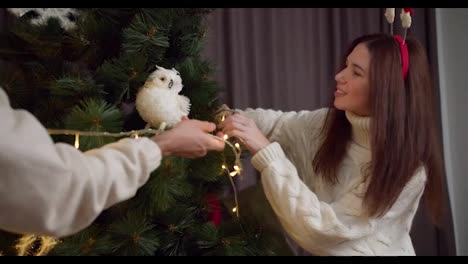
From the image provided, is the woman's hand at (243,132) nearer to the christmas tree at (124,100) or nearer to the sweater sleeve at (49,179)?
the christmas tree at (124,100)

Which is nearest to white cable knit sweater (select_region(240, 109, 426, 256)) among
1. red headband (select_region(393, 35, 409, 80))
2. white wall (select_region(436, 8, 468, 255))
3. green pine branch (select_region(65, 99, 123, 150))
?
red headband (select_region(393, 35, 409, 80))

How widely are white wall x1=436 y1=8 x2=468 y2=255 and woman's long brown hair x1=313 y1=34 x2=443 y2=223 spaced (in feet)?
3.46

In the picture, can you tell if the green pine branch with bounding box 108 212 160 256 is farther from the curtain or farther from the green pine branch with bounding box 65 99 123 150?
the curtain

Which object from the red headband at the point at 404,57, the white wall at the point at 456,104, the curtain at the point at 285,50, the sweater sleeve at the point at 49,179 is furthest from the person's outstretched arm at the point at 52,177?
the white wall at the point at 456,104

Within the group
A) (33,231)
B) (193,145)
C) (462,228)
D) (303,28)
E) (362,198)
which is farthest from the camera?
(462,228)

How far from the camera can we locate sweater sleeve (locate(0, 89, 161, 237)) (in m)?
0.67

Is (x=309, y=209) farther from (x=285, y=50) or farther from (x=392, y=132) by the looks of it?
(x=285, y=50)

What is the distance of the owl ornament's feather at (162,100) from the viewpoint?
95cm

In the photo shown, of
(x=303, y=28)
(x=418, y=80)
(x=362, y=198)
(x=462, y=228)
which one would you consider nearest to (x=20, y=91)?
(x=362, y=198)

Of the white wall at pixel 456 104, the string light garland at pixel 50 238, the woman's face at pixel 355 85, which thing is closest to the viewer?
the string light garland at pixel 50 238

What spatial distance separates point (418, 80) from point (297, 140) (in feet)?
1.18

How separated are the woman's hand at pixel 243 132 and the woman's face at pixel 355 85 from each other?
244 mm

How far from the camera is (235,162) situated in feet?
3.63
